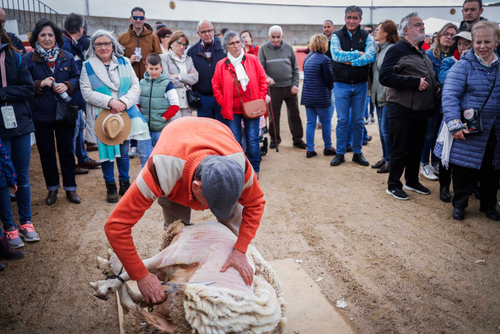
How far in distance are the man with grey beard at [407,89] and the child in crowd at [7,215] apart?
3.85 metres

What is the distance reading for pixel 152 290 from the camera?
2.12 meters

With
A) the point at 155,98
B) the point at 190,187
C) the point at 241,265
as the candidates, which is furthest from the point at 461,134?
the point at 155,98

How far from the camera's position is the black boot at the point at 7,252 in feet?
11.6

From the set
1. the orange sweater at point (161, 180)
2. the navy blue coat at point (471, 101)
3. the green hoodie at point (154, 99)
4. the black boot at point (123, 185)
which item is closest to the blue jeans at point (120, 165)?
the black boot at point (123, 185)

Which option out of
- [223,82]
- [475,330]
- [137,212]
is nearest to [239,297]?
[137,212]

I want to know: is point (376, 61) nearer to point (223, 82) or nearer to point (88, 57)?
point (223, 82)

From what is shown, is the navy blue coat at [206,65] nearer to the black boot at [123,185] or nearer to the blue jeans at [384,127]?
the black boot at [123,185]

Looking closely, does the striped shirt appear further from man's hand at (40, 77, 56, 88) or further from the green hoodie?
man's hand at (40, 77, 56, 88)

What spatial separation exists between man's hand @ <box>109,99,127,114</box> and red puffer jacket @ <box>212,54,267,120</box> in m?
1.30

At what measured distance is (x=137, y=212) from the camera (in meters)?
2.08

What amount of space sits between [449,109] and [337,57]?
7.00 feet

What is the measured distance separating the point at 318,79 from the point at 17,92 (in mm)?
4146

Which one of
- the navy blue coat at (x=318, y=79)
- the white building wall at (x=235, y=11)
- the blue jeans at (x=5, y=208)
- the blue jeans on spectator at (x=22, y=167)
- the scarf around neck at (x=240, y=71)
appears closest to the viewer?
the blue jeans at (x=5, y=208)

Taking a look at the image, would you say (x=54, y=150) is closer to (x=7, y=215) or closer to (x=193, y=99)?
(x=7, y=215)
